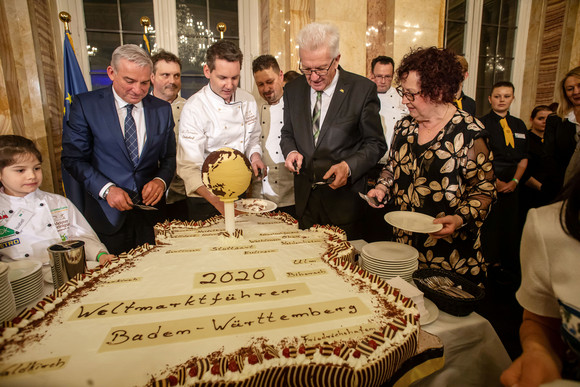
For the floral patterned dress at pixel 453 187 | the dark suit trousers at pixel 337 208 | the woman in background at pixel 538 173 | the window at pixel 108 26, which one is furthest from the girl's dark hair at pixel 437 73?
the window at pixel 108 26

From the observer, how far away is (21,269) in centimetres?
148

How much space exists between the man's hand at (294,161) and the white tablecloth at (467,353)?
1446 millimetres

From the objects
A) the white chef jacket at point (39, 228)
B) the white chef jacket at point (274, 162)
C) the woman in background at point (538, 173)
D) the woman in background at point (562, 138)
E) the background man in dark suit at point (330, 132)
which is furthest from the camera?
the woman in background at point (538, 173)

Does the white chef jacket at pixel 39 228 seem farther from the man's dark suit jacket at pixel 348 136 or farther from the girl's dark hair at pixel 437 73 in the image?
the girl's dark hair at pixel 437 73

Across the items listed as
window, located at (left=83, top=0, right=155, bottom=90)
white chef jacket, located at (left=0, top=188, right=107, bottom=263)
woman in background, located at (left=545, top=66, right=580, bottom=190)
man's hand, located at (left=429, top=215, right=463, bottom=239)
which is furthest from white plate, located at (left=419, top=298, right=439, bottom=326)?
window, located at (left=83, top=0, right=155, bottom=90)

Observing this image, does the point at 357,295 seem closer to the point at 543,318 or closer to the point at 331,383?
the point at 331,383

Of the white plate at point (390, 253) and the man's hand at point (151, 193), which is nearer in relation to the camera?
the white plate at point (390, 253)

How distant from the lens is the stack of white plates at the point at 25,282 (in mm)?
1376

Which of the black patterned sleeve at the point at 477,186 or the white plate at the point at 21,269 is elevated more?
the black patterned sleeve at the point at 477,186

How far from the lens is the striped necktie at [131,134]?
264cm

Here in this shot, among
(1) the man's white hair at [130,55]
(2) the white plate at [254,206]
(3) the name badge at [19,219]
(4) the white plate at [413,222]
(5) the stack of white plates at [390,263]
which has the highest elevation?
(1) the man's white hair at [130,55]

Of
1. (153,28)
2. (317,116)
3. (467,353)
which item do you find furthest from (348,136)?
(153,28)

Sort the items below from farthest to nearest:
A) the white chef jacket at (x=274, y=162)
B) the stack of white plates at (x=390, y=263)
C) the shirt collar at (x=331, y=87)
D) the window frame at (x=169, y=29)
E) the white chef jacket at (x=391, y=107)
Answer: the window frame at (x=169, y=29) < the white chef jacket at (x=391, y=107) < the white chef jacket at (x=274, y=162) < the shirt collar at (x=331, y=87) < the stack of white plates at (x=390, y=263)

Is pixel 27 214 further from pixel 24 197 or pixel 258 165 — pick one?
pixel 258 165
